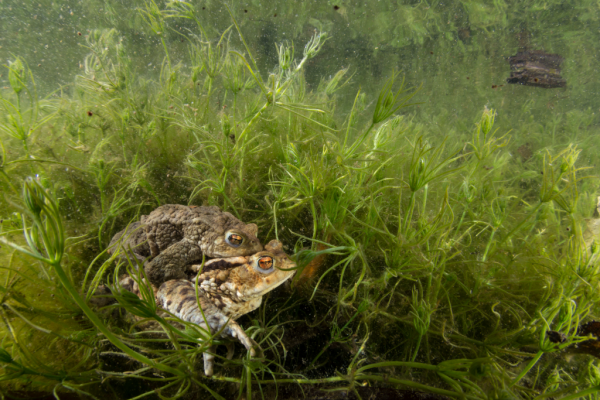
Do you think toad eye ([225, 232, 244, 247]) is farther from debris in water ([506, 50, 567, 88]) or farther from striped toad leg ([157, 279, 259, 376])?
debris in water ([506, 50, 567, 88])

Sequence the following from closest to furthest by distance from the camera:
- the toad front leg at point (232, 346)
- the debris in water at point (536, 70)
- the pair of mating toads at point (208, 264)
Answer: the toad front leg at point (232, 346)
the pair of mating toads at point (208, 264)
the debris in water at point (536, 70)

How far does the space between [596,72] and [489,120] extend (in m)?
26.8

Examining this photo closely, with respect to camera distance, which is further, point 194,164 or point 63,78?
point 63,78

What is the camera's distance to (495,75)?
54.2ft

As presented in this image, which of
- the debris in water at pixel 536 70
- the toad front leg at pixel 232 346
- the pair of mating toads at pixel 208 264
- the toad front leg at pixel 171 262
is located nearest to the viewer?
the toad front leg at pixel 232 346

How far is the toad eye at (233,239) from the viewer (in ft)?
5.34

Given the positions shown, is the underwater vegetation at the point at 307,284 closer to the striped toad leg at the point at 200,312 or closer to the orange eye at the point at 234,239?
the striped toad leg at the point at 200,312

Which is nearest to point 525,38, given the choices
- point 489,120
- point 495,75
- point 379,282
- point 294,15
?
point 495,75

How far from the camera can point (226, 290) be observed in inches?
62.1

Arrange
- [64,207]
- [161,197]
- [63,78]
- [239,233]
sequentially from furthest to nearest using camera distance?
[63,78], [161,197], [64,207], [239,233]

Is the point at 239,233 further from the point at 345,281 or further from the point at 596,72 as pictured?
the point at 596,72

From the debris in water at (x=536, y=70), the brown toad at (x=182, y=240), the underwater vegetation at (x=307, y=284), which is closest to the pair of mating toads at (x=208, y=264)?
the brown toad at (x=182, y=240)

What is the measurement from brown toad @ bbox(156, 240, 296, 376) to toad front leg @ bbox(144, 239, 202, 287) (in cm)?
6

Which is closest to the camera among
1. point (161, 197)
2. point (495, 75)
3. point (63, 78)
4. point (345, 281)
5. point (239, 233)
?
point (239, 233)
